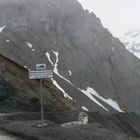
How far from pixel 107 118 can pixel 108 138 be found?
45.4 metres

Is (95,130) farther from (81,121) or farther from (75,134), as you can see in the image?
(81,121)

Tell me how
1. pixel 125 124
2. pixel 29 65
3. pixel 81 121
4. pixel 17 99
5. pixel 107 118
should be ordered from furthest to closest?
pixel 29 65 → pixel 125 124 → pixel 107 118 → pixel 17 99 → pixel 81 121

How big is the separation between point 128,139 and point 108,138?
34.4 inches

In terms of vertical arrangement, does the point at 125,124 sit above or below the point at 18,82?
below

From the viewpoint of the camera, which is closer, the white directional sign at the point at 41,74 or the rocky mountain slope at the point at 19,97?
the white directional sign at the point at 41,74

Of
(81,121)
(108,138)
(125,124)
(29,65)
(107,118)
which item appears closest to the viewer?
(108,138)

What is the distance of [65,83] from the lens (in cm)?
19850

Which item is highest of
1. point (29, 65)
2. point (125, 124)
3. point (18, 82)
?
point (29, 65)

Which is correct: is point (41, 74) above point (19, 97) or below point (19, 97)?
above

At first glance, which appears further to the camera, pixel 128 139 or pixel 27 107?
pixel 27 107

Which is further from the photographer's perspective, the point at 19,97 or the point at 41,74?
the point at 19,97

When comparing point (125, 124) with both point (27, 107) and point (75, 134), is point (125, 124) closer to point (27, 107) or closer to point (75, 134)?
point (27, 107)

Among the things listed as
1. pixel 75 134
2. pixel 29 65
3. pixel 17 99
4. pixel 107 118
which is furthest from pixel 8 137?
pixel 29 65

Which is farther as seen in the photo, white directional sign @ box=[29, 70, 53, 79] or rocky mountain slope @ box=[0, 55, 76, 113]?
rocky mountain slope @ box=[0, 55, 76, 113]
